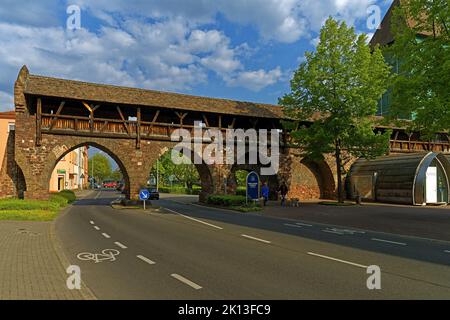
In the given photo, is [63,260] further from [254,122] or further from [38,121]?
[254,122]

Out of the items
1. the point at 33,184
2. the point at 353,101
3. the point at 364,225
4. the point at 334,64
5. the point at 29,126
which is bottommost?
the point at 364,225

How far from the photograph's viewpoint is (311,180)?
38688mm

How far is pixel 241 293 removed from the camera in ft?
20.2

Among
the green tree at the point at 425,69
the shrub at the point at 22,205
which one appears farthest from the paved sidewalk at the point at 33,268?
the green tree at the point at 425,69

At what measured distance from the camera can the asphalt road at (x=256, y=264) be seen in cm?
631

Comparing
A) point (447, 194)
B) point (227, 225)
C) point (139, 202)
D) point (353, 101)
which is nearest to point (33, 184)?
point (139, 202)

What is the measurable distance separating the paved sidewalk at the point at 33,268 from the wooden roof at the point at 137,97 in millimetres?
16557

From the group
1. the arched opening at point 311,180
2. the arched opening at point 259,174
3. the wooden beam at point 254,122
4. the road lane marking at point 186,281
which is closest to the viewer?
the road lane marking at point 186,281

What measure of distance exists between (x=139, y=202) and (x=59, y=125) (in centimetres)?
834

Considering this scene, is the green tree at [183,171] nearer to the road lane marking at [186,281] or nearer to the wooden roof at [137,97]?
the wooden roof at [137,97]

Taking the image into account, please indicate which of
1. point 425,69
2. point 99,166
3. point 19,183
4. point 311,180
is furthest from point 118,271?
point 99,166

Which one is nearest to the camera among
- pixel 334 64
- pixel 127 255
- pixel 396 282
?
pixel 396 282

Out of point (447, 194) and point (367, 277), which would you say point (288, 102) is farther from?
point (367, 277)

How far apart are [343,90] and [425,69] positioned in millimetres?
10807
